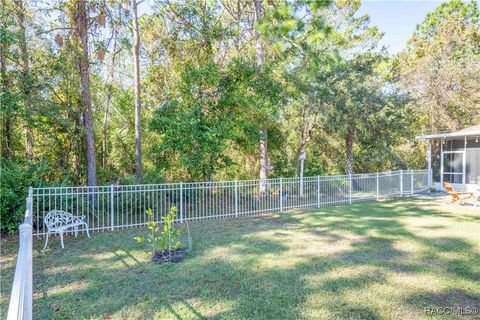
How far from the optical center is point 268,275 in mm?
4262

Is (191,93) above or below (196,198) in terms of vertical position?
above

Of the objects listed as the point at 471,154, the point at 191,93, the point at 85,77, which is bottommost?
the point at 471,154

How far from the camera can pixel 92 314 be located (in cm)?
325

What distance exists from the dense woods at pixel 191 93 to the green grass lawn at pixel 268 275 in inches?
111

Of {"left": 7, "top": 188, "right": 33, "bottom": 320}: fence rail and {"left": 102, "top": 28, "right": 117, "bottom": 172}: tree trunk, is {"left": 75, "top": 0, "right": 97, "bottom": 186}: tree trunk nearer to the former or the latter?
{"left": 102, "top": 28, "right": 117, "bottom": 172}: tree trunk

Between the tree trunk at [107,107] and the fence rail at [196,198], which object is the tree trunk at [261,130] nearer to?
the fence rail at [196,198]

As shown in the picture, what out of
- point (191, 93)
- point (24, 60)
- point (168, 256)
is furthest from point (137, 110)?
point (168, 256)

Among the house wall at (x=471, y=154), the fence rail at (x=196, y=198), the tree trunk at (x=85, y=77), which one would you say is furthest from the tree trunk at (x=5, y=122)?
the house wall at (x=471, y=154)

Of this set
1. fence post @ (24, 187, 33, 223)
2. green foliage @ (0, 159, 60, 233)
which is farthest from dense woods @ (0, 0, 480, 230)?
fence post @ (24, 187, 33, 223)

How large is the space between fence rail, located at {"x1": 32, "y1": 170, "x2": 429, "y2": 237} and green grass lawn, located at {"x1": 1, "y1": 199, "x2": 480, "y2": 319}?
2.84 feet

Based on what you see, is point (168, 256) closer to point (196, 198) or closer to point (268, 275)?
point (268, 275)

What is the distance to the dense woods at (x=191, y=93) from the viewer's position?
7.50 metres

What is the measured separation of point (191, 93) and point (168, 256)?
651 centimetres

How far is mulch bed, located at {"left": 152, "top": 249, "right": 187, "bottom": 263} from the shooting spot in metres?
4.88
